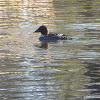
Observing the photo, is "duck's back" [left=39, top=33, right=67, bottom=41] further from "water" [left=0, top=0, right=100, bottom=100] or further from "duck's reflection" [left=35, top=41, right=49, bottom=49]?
"duck's reflection" [left=35, top=41, right=49, bottom=49]

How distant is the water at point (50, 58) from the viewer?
28.2 feet

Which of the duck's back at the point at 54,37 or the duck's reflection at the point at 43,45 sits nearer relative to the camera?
the duck's reflection at the point at 43,45

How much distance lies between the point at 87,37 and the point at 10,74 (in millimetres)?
5061

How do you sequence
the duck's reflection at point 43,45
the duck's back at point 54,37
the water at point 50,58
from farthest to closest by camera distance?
the duck's back at point 54,37, the duck's reflection at point 43,45, the water at point 50,58

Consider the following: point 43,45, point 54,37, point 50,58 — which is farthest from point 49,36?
point 50,58

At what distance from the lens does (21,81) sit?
9227 millimetres

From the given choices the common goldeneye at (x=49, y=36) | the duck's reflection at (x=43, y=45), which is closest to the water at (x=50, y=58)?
the duck's reflection at (x=43, y=45)

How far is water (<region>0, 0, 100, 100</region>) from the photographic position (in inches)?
339

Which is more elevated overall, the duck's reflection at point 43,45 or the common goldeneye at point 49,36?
the common goldeneye at point 49,36

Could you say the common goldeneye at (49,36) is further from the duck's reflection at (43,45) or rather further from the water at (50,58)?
the duck's reflection at (43,45)

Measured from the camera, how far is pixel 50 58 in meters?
11.3

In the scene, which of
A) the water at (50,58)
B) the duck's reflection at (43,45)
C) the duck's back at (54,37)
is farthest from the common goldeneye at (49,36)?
the duck's reflection at (43,45)

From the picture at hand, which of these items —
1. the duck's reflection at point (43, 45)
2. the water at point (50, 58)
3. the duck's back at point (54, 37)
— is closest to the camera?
the water at point (50, 58)

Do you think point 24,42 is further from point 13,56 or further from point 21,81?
point 21,81
